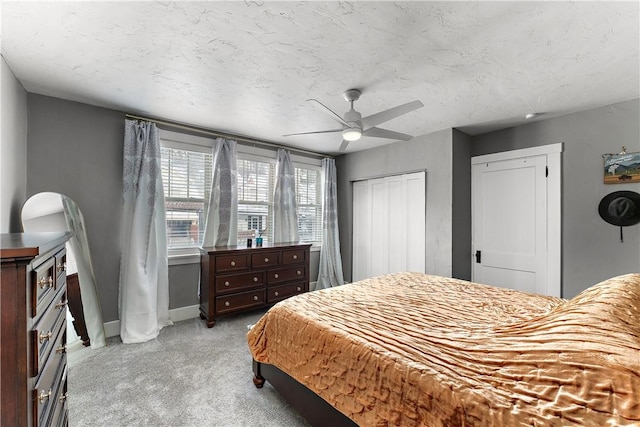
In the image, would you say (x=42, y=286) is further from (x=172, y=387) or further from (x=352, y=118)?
(x=352, y=118)

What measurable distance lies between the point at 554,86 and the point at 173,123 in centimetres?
421

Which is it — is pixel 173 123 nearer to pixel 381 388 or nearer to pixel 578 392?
pixel 381 388

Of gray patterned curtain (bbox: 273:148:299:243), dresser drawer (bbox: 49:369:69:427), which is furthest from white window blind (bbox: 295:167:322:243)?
dresser drawer (bbox: 49:369:69:427)

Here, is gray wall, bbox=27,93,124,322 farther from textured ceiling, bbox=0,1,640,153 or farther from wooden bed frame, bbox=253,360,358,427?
wooden bed frame, bbox=253,360,358,427

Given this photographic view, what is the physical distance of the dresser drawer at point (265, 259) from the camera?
3.60m

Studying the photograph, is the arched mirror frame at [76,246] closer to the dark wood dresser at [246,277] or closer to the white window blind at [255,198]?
the dark wood dresser at [246,277]

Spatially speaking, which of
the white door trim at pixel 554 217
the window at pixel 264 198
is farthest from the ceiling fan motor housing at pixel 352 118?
the white door trim at pixel 554 217

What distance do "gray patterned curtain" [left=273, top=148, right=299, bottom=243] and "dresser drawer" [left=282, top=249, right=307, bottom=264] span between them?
0.47m

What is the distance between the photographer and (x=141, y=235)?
3.07 meters

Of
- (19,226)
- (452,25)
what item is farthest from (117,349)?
(452,25)

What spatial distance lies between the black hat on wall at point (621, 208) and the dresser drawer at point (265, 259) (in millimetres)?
3922

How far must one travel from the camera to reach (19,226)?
A: 7.95 feet

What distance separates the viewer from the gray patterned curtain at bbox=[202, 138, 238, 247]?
3729 mm

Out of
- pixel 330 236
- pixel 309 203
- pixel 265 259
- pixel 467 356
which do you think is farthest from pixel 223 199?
pixel 467 356
